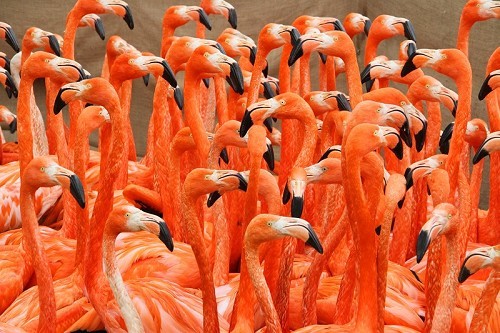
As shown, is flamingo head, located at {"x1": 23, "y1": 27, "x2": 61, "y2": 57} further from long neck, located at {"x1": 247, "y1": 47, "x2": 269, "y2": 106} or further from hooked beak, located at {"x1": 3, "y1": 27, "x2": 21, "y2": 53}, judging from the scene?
long neck, located at {"x1": 247, "y1": 47, "x2": 269, "y2": 106}

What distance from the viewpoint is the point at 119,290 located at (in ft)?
11.3

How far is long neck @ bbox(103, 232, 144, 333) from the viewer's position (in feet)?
11.2

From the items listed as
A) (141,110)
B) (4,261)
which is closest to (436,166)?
(4,261)

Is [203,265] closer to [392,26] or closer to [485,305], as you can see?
[485,305]

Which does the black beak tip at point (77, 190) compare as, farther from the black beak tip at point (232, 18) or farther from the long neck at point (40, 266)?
the black beak tip at point (232, 18)

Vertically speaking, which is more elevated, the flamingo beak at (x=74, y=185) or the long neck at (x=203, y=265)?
the flamingo beak at (x=74, y=185)

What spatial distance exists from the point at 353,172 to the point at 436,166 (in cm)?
69

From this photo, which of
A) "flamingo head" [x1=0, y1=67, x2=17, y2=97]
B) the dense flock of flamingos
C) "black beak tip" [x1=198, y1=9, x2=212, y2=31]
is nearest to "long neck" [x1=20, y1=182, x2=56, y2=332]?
the dense flock of flamingos

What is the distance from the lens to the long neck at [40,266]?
3.60 m

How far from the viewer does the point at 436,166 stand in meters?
3.94

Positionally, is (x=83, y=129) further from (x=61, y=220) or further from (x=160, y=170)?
(x=61, y=220)

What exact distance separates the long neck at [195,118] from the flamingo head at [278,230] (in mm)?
993

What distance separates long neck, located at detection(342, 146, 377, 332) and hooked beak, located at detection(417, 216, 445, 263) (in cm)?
23

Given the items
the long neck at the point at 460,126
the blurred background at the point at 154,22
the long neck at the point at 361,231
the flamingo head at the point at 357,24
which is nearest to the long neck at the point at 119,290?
the long neck at the point at 361,231
